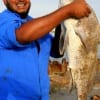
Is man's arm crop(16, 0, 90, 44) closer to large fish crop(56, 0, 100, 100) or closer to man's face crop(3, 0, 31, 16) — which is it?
man's face crop(3, 0, 31, 16)

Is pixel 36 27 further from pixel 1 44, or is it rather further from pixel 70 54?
pixel 70 54

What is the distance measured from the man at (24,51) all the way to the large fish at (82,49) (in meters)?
0.30

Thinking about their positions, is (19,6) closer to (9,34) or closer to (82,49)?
(9,34)

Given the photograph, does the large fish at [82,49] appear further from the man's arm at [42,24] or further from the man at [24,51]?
the man's arm at [42,24]

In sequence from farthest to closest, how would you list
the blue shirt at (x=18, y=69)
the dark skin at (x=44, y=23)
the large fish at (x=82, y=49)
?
the large fish at (x=82, y=49) < the blue shirt at (x=18, y=69) < the dark skin at (x=44, y=23)

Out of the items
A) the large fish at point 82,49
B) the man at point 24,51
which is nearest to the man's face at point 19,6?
the man at point 24,51

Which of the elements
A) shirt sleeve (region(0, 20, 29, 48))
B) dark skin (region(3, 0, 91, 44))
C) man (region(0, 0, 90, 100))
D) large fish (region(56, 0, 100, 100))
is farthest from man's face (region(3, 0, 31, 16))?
large fish (region(56, 0, 100, 100))

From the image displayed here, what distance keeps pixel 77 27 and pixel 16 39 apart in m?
0.91

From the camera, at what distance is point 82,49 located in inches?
189

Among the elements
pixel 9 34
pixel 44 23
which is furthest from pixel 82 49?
pixel 9 34

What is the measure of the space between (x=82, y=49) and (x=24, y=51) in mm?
722

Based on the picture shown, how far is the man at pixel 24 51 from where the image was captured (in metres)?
4.12

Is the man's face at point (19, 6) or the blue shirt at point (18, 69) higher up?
the man's face at point (19, 6)

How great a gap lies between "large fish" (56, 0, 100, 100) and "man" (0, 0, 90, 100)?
12.0 inches
